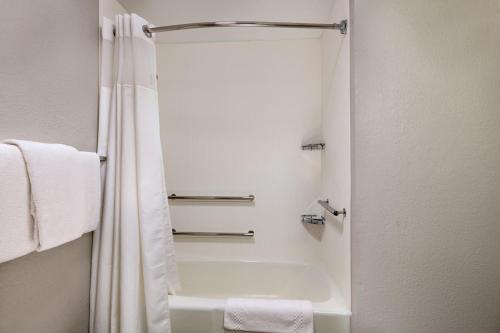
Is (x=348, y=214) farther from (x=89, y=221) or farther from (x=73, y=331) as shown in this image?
(x=73, y=331)

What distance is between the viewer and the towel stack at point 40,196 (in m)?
0.75

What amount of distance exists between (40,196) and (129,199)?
1.43ft

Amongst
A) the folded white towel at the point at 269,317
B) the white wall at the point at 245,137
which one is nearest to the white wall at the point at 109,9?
the white wall at the point at 245,137

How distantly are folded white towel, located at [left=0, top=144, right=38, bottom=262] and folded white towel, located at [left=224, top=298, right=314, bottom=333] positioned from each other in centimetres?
91

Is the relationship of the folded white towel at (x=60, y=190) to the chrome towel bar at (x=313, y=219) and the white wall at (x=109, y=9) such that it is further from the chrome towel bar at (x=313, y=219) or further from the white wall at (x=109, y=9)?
the chrome towel bar at (x=313, y=219)

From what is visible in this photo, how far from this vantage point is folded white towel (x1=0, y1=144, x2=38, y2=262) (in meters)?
0.74

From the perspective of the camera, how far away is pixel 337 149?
5.19 ft

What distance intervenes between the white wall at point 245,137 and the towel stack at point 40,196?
1.14m

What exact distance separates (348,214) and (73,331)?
1.44 m

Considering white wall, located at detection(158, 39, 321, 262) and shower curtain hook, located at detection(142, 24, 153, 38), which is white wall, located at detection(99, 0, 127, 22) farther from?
white wall, located at detection(158, 39, 321, 262)

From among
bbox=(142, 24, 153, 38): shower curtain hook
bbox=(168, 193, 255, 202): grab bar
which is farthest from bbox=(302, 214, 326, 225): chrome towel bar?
bbox=(142, 24, 153, 38): shower curtain hook

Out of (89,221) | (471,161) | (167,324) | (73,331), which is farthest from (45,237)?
(471,161)

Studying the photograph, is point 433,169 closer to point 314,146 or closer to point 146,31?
point 314,146

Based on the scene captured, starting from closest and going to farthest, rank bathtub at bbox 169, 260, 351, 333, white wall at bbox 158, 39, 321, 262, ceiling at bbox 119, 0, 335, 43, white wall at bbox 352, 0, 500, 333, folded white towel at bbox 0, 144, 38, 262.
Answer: folded white towel at bbox 0, 144, 38, 262 < white wall at bbox 352, 0, 500, 333 < ceiling at bbox 119, 0, 335, 43 < bathtub at bbox 169, 260, 351, 333 < white wall at bbox 158, 39, 321, 262
